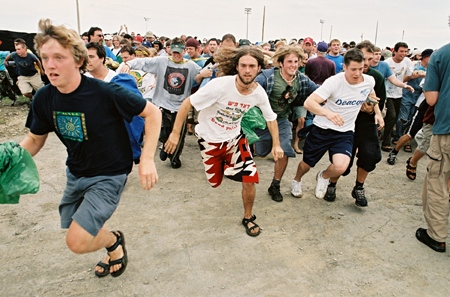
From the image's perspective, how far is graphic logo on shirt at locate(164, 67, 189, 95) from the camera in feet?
17.6

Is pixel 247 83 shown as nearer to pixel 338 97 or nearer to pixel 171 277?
pixel 338 97

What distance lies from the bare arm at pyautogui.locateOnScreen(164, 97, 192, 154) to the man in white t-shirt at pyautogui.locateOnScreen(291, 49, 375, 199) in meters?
1.49

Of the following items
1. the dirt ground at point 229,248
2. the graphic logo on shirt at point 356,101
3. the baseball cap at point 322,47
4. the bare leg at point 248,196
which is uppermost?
the baseball cap at point 322,47

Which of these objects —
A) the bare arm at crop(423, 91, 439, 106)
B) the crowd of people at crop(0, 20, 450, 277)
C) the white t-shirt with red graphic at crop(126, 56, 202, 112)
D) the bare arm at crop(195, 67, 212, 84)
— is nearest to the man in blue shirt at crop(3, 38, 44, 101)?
the crowd of people at crop(0, 20, 450, 277)

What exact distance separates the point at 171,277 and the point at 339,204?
8.68 ft

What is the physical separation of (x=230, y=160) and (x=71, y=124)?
5.85ft

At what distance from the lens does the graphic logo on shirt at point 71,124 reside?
2.21 metres

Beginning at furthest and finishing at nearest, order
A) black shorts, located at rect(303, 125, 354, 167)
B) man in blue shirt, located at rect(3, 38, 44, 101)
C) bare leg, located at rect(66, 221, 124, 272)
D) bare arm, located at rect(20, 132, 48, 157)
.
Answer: man in blue shirt, located at rect(3, 38, 44, 101)
black shorts, located at rect(303, 125, 354, 167)
bare arm, located at rect(20, 132, 48, 157)
bare leg, located at rect(66, 221, 124, 272)

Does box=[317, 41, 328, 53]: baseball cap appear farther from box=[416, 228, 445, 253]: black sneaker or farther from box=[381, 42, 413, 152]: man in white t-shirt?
box=[416, 228, 445, 253]: black sneaker

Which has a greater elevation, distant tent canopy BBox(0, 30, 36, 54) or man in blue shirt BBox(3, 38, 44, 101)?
distant tent canopy BBox(0, 30, 36, 54)

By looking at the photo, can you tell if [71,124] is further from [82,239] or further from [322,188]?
[322,188]

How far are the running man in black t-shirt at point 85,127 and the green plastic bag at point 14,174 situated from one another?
0.29m

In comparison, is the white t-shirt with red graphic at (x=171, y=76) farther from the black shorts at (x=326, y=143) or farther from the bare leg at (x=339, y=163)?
the bare leg at (x=339, y=163)

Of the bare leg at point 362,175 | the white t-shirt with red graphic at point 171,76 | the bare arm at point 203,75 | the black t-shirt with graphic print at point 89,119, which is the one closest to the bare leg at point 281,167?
the bare leg at point 362,175
